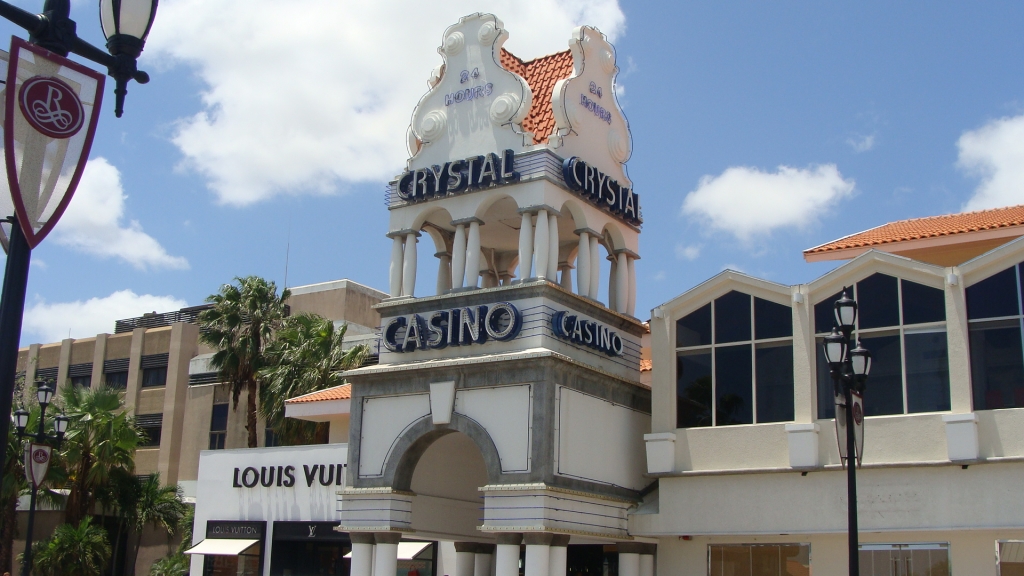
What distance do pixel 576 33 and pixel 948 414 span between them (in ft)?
44.4

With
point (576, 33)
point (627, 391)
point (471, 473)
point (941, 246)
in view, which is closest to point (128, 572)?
point (471, 473)

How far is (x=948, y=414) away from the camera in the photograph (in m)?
23.2

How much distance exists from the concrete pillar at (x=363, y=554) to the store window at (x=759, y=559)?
27.0ft

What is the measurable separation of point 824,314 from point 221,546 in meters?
20.2

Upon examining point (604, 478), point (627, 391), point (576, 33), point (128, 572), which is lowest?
point (128, 572)

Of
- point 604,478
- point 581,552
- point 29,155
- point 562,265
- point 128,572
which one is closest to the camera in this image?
point 29,155

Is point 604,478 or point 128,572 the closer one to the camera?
point 604,478

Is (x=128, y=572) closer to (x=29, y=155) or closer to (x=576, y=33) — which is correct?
(x=576, y=33)

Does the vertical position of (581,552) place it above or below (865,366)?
below

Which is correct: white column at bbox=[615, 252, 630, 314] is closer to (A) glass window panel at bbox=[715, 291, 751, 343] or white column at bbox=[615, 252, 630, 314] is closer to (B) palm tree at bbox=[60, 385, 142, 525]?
(A) glass window panel at bbox=[715, 291, 751, 343]

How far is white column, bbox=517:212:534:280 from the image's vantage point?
26625 millimetres

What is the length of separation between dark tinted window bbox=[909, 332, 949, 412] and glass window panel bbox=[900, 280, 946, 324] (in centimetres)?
39

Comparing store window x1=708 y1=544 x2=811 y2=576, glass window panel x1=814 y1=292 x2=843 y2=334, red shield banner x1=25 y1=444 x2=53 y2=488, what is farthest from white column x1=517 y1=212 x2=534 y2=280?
red shield banner x1=25 y1=444 x2=53 y2=488

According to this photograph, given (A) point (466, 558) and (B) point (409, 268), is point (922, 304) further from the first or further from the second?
(A) point (466, 558)
